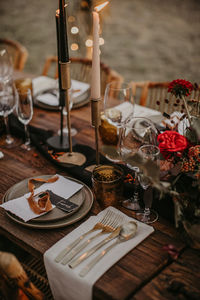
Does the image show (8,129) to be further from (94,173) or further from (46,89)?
(94,173)

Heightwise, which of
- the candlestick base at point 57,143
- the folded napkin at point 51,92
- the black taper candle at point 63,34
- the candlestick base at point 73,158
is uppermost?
the black taper candle at point 63,34

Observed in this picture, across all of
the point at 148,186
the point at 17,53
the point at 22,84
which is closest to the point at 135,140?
the point at 148,186

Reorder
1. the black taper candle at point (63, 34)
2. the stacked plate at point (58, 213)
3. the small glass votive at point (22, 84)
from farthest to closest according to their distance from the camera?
the small glass votive at point (22, 84) → the black taper candle at point (63, 34) → the stacked plate at point (58, 213)

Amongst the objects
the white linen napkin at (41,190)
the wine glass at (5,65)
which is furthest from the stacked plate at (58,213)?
the wine glass at (5,65)

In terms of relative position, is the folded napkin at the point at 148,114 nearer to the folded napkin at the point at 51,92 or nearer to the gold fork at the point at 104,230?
the folded napkin at the point at 51,92

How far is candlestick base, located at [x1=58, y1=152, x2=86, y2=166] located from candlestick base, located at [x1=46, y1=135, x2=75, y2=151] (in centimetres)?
6

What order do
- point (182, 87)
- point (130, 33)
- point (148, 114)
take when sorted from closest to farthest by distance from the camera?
1. point (182, 87)
2. point (148, 114)
3. point (130, 33)

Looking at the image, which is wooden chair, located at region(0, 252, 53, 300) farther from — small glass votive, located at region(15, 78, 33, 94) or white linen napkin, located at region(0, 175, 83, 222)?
small glass votive, located at region(15, 78, 33, 94)

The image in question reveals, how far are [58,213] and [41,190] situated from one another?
0.15 meters

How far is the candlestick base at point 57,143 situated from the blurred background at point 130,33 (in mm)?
2649

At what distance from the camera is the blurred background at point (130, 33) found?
4.93m

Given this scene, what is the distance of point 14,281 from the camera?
2.71 ft

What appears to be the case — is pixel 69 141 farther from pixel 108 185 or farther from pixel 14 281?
pixel 14 281

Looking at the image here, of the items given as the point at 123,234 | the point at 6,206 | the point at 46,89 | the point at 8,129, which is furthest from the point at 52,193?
the point at 46,89
